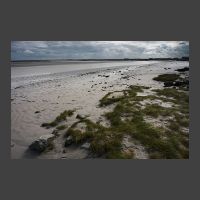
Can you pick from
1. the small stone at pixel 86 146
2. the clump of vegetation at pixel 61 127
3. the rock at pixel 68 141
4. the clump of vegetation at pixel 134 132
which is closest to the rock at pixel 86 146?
the small stone at pixel 86 146

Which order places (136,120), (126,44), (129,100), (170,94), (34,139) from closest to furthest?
(34,139)
(136,120)
(126,44)
(129,100)
(170,94)

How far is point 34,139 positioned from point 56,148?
1.13 meters

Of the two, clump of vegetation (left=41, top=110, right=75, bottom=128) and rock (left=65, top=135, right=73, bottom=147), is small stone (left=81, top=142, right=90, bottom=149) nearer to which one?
rock (left=65, top=135, right=73, bottom=147)

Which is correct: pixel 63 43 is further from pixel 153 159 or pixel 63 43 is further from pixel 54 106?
pixel 153 159

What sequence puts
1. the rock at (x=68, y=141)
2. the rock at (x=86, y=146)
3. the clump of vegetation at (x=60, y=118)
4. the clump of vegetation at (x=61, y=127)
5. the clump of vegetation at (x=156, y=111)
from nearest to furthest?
the rock at (x=86, y=146)
the rock at (x=68, y=141)
the clump of vegetation at (x=61, y=127)
the clump of vegetation at (x=60, y=118)
the clump of vegetation at (x=156, y=111)

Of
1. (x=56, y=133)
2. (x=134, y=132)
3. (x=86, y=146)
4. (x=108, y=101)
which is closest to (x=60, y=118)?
(x=56, y=133)

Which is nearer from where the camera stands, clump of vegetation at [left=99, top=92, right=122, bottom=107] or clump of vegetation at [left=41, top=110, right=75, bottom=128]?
clump of vegetation at [left=41, top=110, right=75, bottom=128]

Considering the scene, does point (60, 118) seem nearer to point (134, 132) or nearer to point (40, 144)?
point (40, 144)

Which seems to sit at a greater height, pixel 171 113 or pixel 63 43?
pixel 63 43

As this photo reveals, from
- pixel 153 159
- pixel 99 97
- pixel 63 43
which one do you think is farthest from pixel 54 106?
pixel 153 159

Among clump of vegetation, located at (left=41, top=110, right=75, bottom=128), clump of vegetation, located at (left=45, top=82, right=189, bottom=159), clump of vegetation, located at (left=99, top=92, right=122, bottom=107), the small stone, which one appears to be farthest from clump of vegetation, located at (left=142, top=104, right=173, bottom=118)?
clump of vegetation, located at (left=41, top=110, right=75, bottom=128)

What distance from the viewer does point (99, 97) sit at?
12578 mm

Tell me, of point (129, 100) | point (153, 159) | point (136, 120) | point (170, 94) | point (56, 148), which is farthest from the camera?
point (170, 94)

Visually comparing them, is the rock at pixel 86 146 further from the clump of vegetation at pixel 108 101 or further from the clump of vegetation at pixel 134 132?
the clump of vegetation at pixel 108 101
